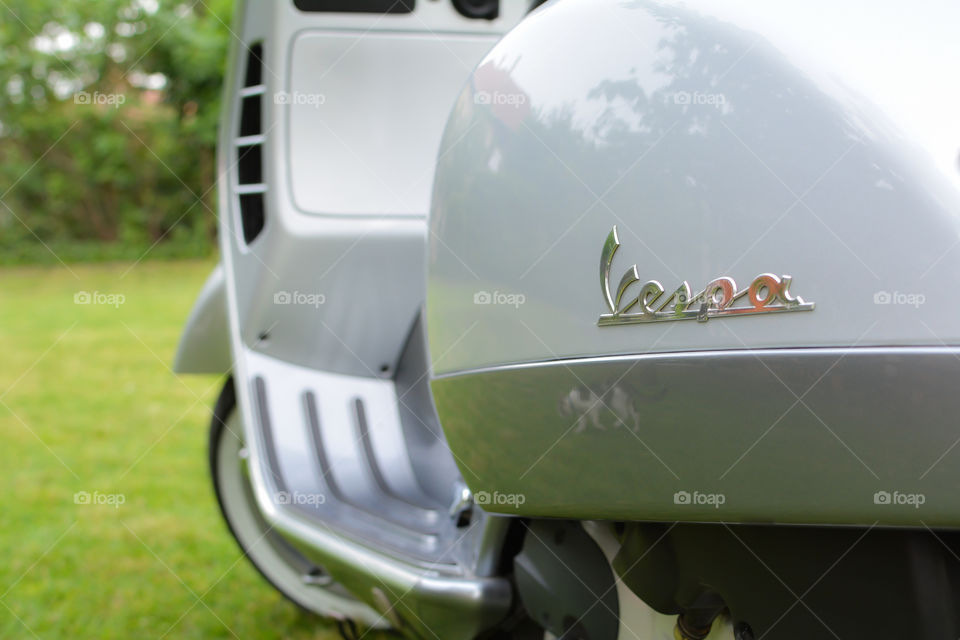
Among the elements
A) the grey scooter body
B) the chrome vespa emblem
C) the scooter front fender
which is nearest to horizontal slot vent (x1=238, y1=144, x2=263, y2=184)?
the scooter front fender

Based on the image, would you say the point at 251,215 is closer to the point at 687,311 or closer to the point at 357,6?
the point at 357,6

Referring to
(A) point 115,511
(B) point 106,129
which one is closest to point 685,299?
(A) point 115,511

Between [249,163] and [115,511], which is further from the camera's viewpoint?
[115,511]

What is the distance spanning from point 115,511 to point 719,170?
302 centimetres

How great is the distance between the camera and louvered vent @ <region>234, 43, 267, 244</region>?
87.1 inches

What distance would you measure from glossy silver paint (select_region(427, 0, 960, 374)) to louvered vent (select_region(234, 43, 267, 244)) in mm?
1229

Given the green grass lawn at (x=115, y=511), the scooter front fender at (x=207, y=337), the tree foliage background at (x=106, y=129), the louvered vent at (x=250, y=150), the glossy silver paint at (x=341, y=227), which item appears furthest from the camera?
the tree foliage background at (x=106, y=129)

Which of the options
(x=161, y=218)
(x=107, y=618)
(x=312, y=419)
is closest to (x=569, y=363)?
(x=312, y=419)

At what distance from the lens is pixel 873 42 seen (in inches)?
33.0

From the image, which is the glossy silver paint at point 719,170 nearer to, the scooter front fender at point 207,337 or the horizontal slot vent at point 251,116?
the horizontal slot vent at point 251,116

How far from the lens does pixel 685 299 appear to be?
89 centimetres

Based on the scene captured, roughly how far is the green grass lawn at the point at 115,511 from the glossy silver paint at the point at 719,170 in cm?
171

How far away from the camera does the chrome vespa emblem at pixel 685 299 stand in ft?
2.70

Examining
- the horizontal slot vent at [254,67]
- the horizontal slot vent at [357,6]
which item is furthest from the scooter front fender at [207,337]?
the horizontal slot vent at [357,6]
